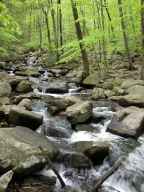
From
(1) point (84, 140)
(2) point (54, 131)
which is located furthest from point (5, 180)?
(2) point (54, 131)

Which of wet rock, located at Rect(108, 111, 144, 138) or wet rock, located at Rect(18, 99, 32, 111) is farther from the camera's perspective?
wet rock, located at Rect(18, 99, 32, 111)

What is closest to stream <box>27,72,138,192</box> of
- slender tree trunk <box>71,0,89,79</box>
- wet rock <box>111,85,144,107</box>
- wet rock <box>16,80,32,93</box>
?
wet rock <box>111,85,144,107</box>

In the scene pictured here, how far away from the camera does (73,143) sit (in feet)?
22.2

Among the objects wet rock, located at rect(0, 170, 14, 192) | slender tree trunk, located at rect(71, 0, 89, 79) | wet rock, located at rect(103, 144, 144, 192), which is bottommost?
wet rock, located at rect(103, 144, 144, 192)

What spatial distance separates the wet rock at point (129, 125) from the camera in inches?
291

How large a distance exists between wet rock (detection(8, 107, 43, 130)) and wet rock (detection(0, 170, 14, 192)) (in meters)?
2.80

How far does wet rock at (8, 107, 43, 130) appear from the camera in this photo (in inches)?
290

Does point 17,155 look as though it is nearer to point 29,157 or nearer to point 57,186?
point 29,157

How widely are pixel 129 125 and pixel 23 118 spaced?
2.66m

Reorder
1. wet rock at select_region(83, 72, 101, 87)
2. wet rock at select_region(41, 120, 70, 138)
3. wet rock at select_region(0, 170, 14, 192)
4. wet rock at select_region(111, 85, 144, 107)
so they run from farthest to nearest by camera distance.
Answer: wet rock at select_region(83, 72, 101, 87) → wet rock at select_region(111, 85, 144, 107) → wet rock at select_region(41, 120, 70, 138) → wet rock at select_region(0, 170, 14, 192)

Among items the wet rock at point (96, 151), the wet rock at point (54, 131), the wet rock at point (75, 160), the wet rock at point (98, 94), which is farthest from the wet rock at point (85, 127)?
the wet rock at point (98, 94)

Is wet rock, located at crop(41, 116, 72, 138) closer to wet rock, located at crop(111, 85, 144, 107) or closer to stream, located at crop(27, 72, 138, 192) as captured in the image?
stream, located at crop(27, 72, 138, 192)

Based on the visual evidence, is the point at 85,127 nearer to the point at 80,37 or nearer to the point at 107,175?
the point at 107,175

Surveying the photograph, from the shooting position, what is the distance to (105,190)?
16.4 feet
